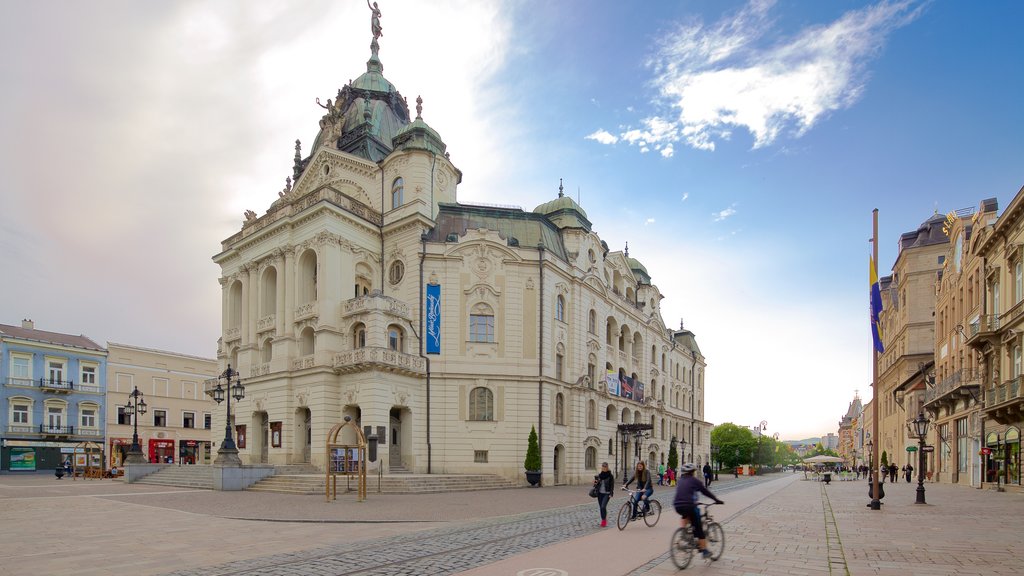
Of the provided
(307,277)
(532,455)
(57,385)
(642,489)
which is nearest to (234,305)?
(307,277)

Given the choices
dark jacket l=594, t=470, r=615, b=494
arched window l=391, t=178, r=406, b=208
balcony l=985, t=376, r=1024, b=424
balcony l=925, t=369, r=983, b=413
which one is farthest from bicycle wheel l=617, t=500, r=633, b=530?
arched window l=391, t=178, r=406, b=208

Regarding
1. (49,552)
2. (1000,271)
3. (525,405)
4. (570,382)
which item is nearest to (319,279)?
(525,405)

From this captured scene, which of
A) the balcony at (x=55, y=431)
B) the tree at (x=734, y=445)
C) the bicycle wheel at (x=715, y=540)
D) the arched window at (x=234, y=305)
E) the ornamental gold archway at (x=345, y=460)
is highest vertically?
the arched window at (x=234, y=305)

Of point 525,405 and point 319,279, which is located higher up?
point 319,279

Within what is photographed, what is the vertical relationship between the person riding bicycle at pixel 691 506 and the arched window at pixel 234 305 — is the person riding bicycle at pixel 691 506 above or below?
below

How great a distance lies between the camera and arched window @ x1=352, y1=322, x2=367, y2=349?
124 ft

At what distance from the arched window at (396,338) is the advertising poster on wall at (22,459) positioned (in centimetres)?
3786

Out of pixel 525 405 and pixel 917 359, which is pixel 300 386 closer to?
pixel 525 405

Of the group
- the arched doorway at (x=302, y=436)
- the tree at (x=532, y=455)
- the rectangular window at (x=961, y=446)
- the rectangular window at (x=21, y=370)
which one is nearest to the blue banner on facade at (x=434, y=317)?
the tree at (x=532, y=455)

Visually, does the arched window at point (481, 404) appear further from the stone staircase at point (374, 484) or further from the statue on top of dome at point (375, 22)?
the statue on top of dome at point (375, 22)

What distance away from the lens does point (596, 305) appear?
155 ft

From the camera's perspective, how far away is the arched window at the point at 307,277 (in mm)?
39750

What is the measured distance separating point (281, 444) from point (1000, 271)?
1471 inches

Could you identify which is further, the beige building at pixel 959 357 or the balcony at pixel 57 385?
the balcony at pixel 57 385
